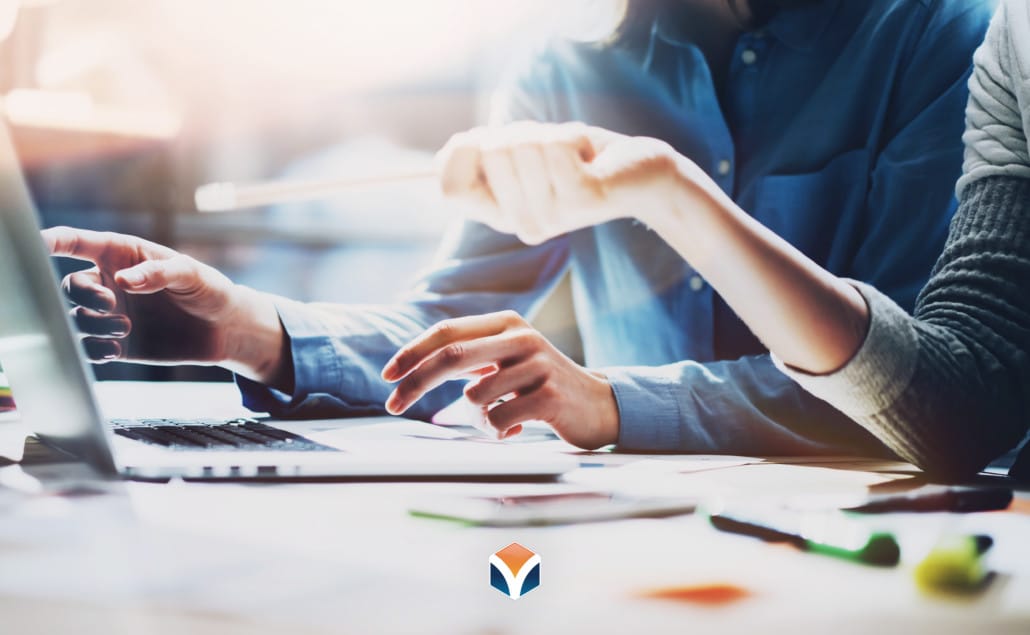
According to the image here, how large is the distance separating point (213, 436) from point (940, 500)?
1.53ft

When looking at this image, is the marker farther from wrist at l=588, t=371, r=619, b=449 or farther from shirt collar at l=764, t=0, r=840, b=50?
shirt collar at l=764, t=0, r=840, b=50

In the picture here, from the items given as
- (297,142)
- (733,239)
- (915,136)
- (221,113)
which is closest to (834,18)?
(915,136)

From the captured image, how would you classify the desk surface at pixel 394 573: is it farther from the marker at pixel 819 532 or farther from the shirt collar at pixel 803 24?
the shirt collar at pixel 803 24

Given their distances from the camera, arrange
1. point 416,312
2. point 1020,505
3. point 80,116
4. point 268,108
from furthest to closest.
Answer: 1. point 80,116
2. point 268,108
3. point 416,312
4. point 1020,505

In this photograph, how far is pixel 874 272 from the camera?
0.69 meters

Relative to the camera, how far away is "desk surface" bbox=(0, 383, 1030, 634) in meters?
0.28

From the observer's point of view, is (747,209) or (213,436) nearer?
(213,436)

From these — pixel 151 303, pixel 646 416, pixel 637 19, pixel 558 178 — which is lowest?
pixel 646 416

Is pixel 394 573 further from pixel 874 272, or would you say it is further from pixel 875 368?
pixel 874 272

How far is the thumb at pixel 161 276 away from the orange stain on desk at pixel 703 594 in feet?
1.60

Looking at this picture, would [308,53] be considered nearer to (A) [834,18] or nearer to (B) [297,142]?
(B) [297,142]

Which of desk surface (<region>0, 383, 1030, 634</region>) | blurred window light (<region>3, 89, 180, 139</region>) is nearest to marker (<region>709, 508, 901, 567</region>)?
desk surface (<region>0, 383, 1030, 634</region>)

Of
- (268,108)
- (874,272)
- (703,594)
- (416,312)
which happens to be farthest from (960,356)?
(268,108)

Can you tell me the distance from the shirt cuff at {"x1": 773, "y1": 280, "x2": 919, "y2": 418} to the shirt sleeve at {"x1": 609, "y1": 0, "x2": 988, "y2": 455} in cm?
10
